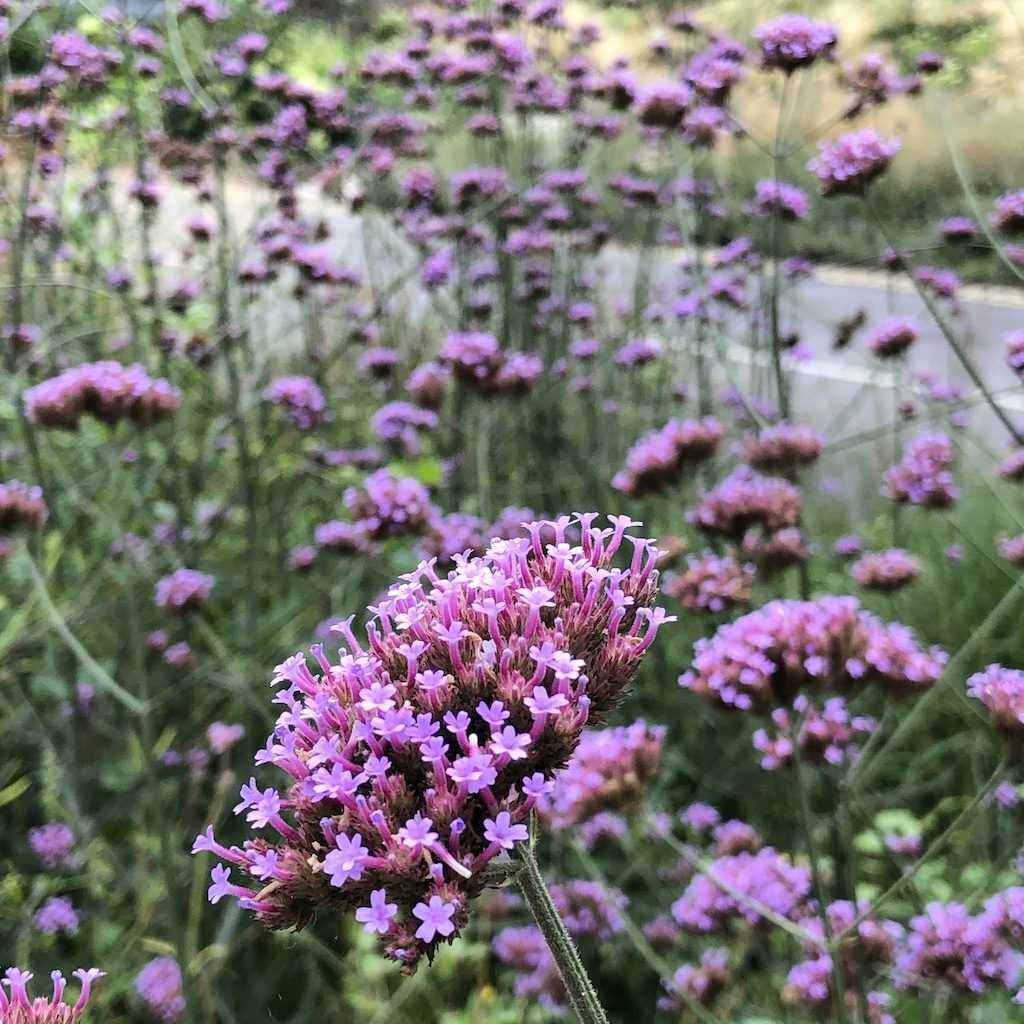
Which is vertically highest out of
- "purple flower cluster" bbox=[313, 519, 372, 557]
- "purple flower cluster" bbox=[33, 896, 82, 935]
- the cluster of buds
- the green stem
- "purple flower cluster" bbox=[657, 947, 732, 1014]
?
the green stem

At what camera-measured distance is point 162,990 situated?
1.85 m

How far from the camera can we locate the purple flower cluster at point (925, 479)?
2.04 m

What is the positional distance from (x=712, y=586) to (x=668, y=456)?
42 centimetres

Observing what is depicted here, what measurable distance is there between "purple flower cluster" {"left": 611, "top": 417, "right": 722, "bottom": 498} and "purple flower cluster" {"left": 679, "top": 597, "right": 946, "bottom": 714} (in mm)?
679

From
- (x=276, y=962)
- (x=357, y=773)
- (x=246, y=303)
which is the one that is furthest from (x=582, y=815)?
(x=246, y=303)

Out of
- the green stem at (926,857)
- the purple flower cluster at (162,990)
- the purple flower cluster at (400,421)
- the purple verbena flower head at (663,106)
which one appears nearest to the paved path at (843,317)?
the purple flower cluster at (400,421)

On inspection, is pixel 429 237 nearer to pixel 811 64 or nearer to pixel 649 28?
pixel 649 28

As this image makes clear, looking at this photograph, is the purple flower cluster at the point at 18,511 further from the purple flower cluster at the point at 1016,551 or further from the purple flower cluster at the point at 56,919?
the purple flower cluster at the point at 1016,551

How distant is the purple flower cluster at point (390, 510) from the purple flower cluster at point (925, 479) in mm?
1057

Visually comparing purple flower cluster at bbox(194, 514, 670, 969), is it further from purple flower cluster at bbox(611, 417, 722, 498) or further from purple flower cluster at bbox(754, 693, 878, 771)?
purple flower cluster at bbox(611, 417, 722, 498)

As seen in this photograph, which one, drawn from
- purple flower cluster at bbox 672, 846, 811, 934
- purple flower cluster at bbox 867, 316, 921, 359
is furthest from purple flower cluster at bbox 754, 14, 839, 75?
purple flower cluster at bbox 672, 846, 811, 934

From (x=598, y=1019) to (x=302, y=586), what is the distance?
2256mm

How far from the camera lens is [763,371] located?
383cm

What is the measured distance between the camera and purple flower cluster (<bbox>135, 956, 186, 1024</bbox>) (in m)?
1.83
